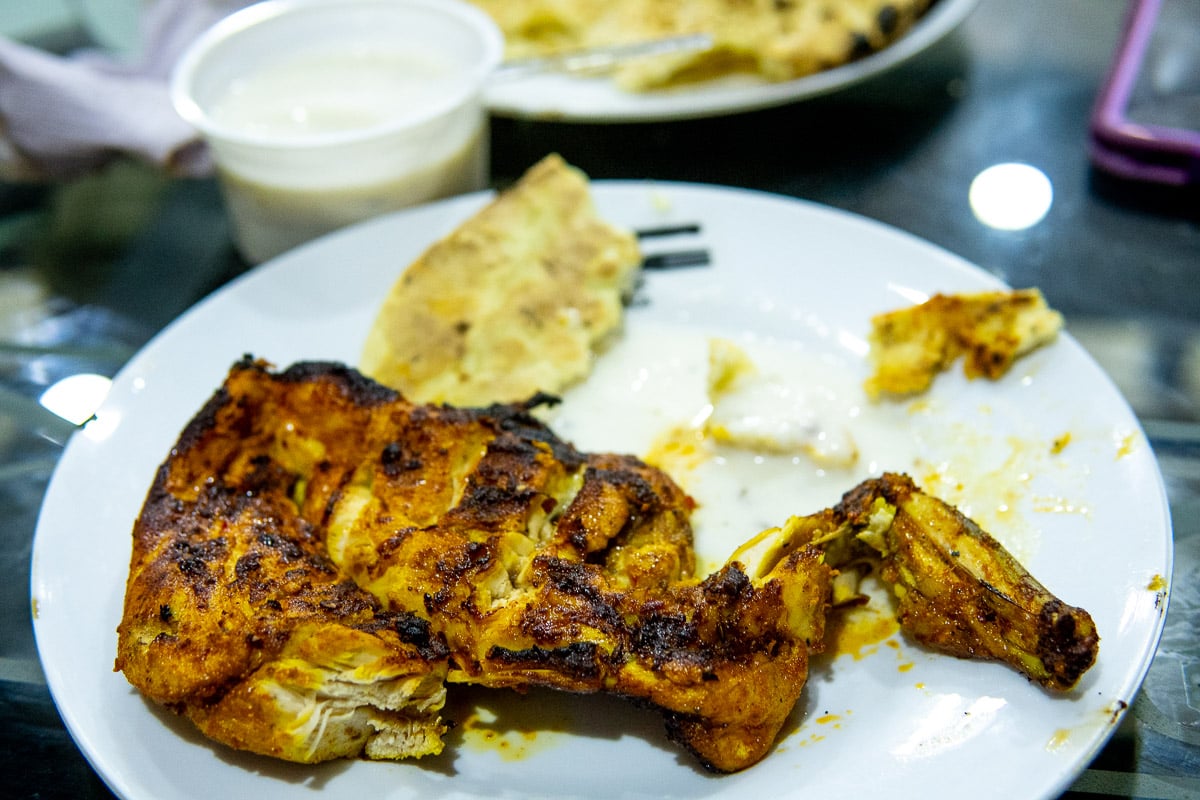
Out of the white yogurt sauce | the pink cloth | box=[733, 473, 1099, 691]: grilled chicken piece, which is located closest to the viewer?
box=[733, 473, 1099, 691]: grilled chicken piece

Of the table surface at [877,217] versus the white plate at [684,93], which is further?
the white plate at [684,93]

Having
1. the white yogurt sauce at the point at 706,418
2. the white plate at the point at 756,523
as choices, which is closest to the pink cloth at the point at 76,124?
the white plate at the point at 756,523

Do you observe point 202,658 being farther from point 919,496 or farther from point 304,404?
point 919,496

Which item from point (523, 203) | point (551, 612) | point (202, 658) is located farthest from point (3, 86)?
point (551, 612)

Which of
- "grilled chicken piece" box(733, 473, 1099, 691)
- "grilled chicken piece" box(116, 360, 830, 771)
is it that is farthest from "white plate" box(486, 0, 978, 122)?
"grilled chicken piece" box(733, 473, 1099, 691)

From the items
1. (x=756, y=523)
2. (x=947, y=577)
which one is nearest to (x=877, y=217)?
(x=756, y=523)

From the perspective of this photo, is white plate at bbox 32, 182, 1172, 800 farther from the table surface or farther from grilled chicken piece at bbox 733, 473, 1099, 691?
the table surface

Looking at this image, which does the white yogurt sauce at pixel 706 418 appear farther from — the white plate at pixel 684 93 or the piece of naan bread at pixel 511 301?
the white plate at pixel 684 93
